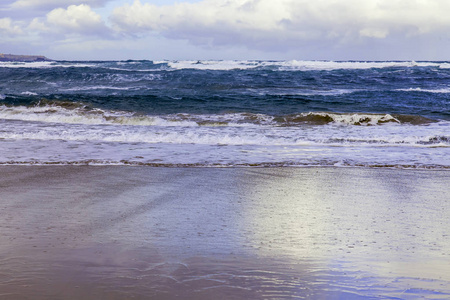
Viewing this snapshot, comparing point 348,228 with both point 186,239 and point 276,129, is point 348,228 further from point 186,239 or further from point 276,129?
point 276,129

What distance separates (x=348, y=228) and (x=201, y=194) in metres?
1.91

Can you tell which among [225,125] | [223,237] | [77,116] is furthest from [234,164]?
[77,116]

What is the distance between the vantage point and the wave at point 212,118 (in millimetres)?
13516

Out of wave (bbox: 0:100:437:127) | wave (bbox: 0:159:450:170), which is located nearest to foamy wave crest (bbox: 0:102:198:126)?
wave (bbox: 0:100:437:127)

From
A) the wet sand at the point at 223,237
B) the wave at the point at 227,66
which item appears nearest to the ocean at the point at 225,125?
the wet sand at the point at 223,237

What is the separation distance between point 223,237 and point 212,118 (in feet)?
35.1

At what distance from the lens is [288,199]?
16.3 feet

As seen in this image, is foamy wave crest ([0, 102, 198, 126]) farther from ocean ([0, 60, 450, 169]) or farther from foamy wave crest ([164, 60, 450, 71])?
foamy wave crest ([164, 60, 450, 71])

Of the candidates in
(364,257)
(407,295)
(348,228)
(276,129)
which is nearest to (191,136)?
(276,129)

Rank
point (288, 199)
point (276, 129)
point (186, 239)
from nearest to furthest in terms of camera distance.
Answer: point (186, 239) → point (288, 199) → point (276, 129)

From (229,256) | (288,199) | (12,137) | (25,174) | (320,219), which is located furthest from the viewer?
(12,137)

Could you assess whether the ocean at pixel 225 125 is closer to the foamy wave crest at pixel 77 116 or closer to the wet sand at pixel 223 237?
the foamy wave crest at pixel 77 116

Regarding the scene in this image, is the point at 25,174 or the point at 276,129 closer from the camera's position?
the point at 25,174

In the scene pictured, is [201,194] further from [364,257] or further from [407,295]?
[407,295]
